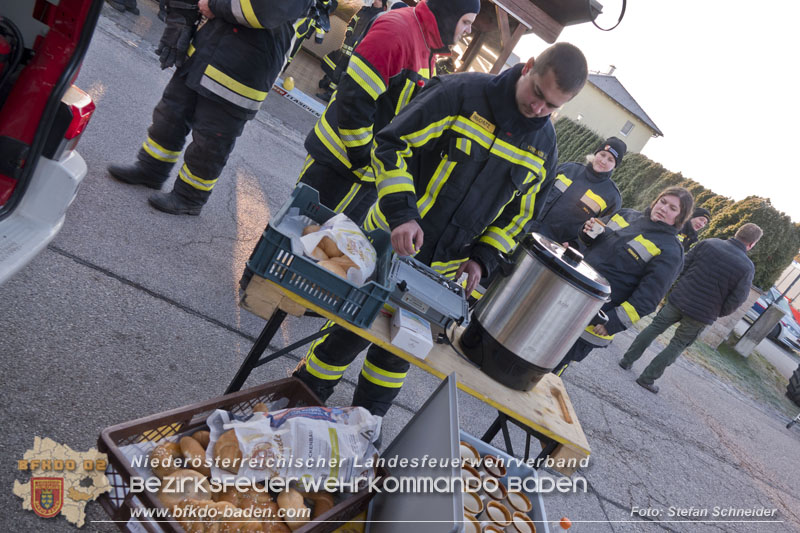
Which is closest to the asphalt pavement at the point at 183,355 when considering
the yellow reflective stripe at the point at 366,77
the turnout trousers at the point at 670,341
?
the turnout trousers at the point at 670,341

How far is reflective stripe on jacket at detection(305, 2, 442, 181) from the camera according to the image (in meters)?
2.90

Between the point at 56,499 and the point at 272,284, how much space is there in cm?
109

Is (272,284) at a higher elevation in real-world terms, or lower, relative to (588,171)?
lower

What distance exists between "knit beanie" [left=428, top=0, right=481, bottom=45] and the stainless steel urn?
1.55 metres

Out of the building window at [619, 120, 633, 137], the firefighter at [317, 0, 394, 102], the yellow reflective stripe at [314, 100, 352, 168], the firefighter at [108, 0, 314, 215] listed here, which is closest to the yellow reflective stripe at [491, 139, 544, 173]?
the yellow reflective stripe at [314, 100, 352, 168]

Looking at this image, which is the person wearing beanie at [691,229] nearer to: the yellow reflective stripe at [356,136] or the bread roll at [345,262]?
the yellow reflective stripe at [356,136]

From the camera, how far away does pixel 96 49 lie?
613cm

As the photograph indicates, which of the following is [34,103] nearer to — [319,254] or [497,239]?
[319,254]

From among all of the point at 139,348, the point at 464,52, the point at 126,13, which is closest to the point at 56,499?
the point at 139,348

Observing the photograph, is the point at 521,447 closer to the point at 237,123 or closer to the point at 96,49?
the point at 237,123

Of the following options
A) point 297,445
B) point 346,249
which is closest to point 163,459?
point 297,445

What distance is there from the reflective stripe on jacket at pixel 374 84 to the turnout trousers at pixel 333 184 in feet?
0.18

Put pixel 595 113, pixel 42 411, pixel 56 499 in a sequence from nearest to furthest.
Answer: pixel 56 499 < pixel 42 411 < pixel 595 113

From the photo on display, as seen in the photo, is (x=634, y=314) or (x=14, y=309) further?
(x=634, y=314)
